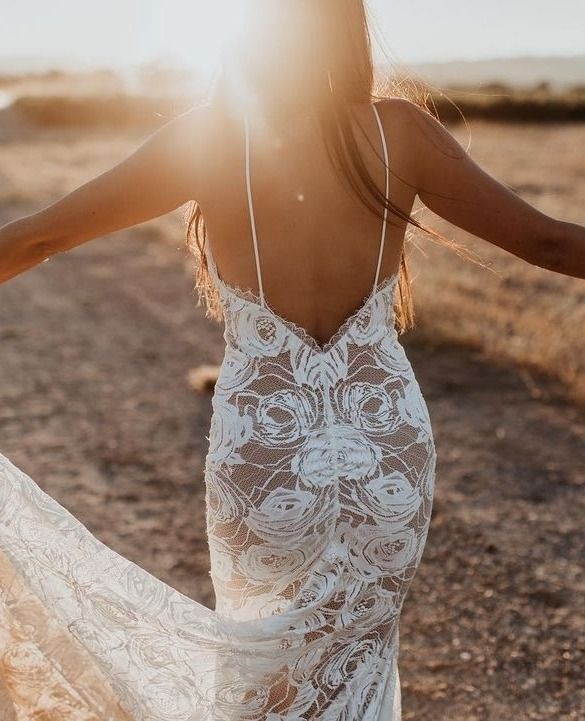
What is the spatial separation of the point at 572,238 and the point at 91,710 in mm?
1520

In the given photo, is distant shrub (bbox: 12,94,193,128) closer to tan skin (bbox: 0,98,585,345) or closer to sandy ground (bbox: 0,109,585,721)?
sandy ground (bbox: 0,109,585,721)

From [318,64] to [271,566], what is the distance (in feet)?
3.49

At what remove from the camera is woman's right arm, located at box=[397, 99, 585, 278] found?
2.04m

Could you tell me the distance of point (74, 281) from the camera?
1142cm

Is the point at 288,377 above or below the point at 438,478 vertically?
above

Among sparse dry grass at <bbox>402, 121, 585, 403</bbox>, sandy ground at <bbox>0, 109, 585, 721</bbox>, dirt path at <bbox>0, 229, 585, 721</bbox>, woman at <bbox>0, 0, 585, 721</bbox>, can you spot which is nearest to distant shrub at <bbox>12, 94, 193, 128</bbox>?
sparse dry grass at <bbox>402, 121, 585, 403</bbox>

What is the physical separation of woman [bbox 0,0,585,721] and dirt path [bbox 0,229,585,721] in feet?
5.11

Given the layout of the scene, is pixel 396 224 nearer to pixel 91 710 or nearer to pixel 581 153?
pixel 91 710

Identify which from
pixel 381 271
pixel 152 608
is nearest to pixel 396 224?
pixel 381 271

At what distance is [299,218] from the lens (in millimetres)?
1973

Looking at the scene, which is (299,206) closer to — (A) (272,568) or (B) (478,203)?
(B) (478,203)

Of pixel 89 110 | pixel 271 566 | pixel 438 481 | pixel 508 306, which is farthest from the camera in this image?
pixel 89 110

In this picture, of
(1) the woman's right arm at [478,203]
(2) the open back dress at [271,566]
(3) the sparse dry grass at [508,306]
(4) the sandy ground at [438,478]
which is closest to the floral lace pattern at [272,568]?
(2) the open back dress at [271,566]

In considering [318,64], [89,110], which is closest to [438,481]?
[318,64]
